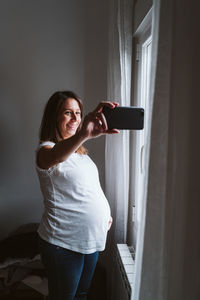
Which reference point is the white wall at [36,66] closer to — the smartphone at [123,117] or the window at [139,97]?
the window at [139,97]

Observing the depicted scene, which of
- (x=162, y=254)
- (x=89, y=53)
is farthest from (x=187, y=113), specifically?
(x=89, y=53)

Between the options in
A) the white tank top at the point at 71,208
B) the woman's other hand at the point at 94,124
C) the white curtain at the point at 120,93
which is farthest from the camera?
the white curtain at the point at 120,93

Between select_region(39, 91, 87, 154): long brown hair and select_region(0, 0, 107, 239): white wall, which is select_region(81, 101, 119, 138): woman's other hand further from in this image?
select_region(0, 0, 107, 239): white wall

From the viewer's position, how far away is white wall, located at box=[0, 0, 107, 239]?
172 cm

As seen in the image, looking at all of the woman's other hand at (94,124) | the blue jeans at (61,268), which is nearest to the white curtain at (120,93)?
the blue jeans at (61,268)

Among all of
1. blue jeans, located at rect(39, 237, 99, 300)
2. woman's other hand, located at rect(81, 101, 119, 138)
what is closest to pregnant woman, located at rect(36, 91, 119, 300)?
blue jeans, located at rect(39, 237, 99, 300)

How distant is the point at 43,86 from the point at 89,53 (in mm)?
401

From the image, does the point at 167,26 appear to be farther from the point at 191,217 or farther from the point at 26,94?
the point at 26,94

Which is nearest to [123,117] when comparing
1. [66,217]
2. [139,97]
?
[66,217]

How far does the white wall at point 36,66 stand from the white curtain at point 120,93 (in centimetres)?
32

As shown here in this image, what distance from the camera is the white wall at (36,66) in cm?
172

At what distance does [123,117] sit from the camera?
86cm

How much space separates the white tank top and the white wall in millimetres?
793

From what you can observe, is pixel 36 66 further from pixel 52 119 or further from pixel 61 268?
pixel 61 268
